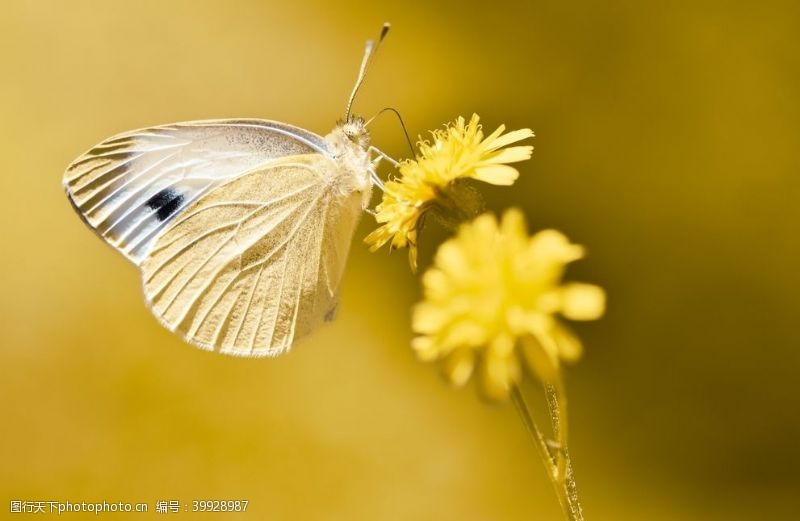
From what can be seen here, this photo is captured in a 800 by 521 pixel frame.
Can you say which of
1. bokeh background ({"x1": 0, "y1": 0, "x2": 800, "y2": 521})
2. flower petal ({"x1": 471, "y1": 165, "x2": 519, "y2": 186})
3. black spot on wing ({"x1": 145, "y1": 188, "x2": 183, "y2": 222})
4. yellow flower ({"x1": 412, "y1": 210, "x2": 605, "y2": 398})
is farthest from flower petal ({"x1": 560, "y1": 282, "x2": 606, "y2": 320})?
bokeh background ({"x1": 0, "y1": 0, "x2": 800, "y2": 521})

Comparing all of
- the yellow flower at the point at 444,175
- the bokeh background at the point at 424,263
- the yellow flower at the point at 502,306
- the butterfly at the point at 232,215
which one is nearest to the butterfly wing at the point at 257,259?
the butterfly at the point at 232,215

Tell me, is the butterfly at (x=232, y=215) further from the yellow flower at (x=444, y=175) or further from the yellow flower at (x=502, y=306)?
the yellow flower at (x=502, y=306)

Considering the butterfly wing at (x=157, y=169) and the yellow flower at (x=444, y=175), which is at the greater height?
the butterfly wing at (x=157, y=169)

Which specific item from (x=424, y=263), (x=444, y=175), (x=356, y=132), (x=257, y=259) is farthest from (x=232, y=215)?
(x=424, y=263)

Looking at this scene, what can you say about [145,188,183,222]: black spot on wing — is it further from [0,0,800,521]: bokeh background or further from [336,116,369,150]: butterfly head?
[0,0,800,521]: bokeh background

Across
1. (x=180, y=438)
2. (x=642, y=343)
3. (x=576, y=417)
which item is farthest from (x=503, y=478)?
(x=180, y=438)

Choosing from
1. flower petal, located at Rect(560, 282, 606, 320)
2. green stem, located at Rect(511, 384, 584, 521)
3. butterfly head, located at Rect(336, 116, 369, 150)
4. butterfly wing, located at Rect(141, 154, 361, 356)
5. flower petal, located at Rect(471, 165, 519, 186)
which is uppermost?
butterfly head, located at Rect(336, 116, 369, 150)
